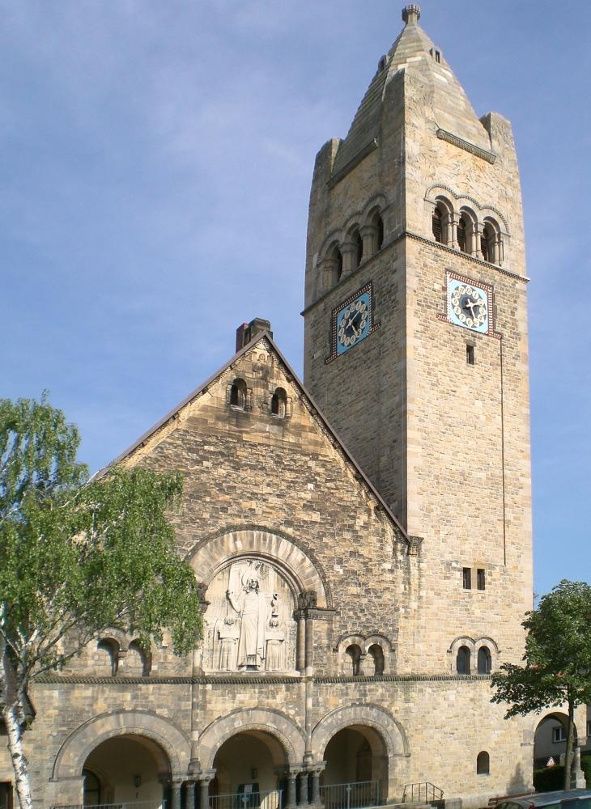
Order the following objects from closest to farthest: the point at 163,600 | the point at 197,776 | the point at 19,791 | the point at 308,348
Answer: the point at 19,791
the point at 163,600
the point at 197,776
the point at 308,348

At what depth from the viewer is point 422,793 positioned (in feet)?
92.4

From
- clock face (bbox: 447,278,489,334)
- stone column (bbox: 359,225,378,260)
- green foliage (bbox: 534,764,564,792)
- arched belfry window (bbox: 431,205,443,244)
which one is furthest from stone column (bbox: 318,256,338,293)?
green foliage (bbox: 534,764,564,792)

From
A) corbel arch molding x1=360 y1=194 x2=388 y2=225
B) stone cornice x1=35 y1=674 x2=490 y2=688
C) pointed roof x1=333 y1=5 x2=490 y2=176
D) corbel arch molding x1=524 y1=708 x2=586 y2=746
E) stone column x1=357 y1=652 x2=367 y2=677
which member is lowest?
corbel arch molding x1=524 y1=708 x2=586 y2=746

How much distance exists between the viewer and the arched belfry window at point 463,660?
30344 mm

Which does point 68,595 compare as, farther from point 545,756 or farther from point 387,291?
point 545,756

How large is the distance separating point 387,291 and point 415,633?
12669mm

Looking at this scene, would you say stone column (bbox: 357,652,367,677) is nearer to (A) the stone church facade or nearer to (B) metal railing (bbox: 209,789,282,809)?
(A) the stone church facade

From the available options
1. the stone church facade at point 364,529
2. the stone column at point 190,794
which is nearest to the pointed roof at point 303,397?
the stone church facade at point 364,529

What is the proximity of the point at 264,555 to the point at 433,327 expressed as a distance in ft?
38.4

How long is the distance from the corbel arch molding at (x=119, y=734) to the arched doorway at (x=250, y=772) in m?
2.75

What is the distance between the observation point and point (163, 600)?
763 inches

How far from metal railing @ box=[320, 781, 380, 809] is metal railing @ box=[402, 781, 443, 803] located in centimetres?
93

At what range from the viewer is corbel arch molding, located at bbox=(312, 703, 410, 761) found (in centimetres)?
2630

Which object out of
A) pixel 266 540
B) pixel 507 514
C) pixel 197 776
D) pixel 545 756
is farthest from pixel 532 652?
pixel 545 756
